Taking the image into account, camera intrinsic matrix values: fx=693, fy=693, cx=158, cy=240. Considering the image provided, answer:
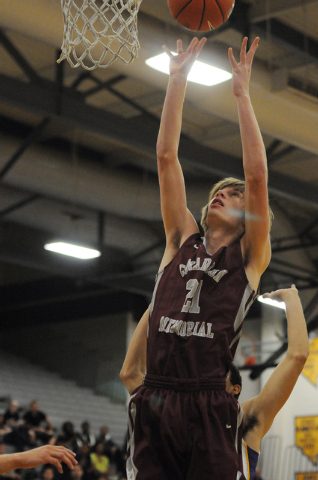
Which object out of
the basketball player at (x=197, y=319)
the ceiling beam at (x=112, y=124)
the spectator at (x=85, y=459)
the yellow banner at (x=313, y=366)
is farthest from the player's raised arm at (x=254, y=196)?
the yellow banner at (x=313, y=366)

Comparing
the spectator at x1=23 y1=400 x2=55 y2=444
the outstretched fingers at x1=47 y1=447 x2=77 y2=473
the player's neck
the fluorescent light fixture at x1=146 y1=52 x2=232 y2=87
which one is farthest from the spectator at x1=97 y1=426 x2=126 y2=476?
the player's neck

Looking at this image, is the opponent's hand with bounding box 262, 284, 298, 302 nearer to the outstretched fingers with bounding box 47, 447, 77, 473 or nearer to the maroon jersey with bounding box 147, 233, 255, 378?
the maroon jersey with bounding box 147, 233, 255, 378

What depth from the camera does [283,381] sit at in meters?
2.80

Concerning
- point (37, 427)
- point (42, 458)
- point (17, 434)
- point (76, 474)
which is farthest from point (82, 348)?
point (42, 458)

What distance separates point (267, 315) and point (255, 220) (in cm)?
1522

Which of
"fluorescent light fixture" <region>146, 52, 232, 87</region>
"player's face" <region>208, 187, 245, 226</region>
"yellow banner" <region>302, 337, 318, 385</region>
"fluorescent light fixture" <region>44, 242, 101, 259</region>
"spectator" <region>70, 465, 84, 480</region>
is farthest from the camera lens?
"yellow banner" <region>302, 337, 318, 385</region>

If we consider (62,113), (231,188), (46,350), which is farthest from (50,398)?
(231,188)

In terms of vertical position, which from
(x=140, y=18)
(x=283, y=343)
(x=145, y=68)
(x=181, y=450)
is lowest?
(x=181, y=450)

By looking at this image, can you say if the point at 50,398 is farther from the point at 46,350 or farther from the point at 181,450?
the point at 181,450

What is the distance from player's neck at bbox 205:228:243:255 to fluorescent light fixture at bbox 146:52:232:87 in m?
4.76

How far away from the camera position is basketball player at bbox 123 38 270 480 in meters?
2.53

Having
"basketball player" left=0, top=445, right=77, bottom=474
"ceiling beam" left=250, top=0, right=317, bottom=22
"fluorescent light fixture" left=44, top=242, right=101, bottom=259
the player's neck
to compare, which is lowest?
"basketball player" left=0, top=445, right=77, bottom=474

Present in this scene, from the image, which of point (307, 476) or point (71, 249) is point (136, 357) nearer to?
point (71, 249)

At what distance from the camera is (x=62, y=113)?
854 cm
